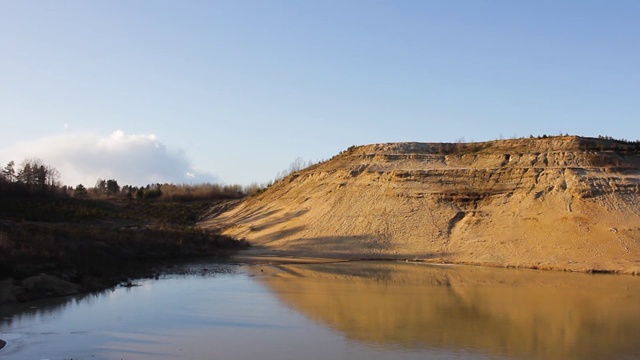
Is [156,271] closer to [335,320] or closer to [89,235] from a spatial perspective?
[89,235]

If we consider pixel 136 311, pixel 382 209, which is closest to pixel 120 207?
pixel 382 209

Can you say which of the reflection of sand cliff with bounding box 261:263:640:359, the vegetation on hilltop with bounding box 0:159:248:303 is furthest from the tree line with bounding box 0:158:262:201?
the reflection of sand cliff with bounding box 261:263:640:359

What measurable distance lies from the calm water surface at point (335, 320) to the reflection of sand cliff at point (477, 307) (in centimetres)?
4

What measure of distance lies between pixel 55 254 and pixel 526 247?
21.7 m

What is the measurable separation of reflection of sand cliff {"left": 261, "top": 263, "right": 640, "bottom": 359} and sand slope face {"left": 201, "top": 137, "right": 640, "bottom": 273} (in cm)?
367

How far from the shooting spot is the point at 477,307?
17.6 metres

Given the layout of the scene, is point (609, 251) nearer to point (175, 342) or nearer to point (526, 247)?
point (526, 247)

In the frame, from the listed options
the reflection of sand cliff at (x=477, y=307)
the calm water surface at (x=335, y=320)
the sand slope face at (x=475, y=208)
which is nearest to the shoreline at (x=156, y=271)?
the sand slope face at (x=475, y=208)

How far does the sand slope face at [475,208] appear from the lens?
97.7 ft

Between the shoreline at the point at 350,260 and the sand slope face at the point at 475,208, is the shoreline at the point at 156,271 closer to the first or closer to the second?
the shoreline at the point at 350,260

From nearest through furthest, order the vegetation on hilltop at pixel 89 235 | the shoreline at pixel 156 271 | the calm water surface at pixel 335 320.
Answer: the calm water surface at pixel 335 320 → the shoreline at pixel 156 271 → the vegetation on hilltop at pixel 89 235

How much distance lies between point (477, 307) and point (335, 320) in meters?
4.76

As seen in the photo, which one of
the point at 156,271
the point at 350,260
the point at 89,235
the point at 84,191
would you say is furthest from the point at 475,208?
the point at 84,191

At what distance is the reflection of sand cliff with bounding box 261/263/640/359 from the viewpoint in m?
13.2
